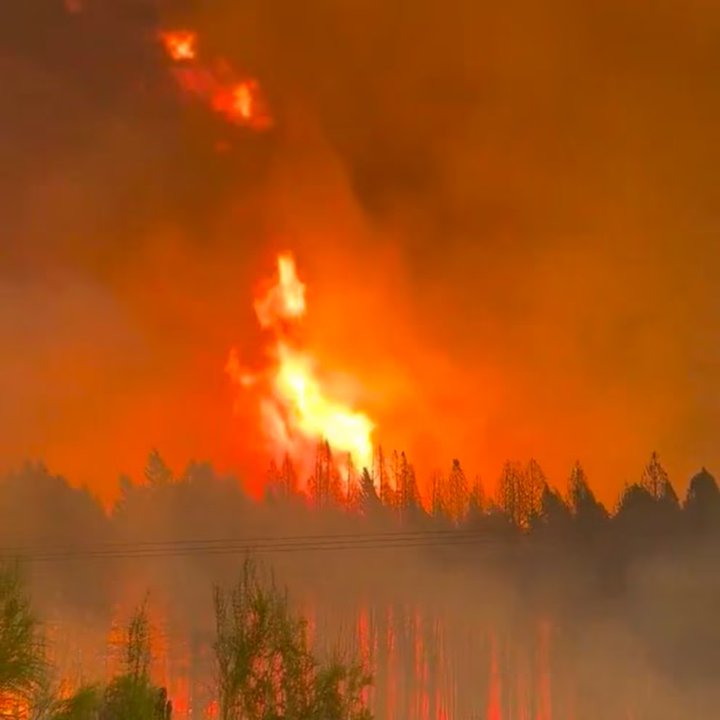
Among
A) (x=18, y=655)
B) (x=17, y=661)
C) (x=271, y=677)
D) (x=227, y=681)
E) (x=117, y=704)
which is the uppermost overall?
(x=271, y=677)

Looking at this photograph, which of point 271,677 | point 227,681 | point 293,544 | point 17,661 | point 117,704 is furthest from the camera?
point 293,544

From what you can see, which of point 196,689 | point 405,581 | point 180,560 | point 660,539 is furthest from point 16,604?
point 180,560

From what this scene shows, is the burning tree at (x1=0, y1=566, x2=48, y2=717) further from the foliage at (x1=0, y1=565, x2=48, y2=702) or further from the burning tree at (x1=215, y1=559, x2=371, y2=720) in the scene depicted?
the burning tree at (x1=215, y1=559, x2=371, y2=720)

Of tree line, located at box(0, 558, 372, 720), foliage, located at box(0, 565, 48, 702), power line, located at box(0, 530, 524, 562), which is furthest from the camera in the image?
power line, located at box(0, 530, 524, 562)

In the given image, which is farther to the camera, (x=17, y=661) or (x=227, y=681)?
(x=227, y=681)

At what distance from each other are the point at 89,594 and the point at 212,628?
17.9 m

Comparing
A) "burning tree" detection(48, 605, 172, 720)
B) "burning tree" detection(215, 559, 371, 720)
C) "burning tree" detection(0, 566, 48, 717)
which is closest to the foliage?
"burning tree" detection(0, 566, 48, 717)

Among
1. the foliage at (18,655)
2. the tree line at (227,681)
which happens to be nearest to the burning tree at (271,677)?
the tree line at (227,681)

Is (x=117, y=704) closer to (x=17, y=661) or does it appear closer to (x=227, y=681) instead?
(x=227, y=681)

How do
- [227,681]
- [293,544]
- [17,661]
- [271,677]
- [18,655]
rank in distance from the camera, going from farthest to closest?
[293,544] < [271,677] < [227,681] < [18,655] < [17,661]

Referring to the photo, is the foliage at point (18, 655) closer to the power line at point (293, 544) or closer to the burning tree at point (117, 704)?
the burning tree at point (117, 704)

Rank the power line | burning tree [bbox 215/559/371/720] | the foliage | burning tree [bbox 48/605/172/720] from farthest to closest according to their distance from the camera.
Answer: the power line → burning tree [bbox 215/559/371/720] → burning tree [bbox 48/605/172/720] → the foliage

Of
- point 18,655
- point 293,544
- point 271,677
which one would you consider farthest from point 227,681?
point 293,544

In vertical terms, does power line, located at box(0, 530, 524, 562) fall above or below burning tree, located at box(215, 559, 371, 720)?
above
